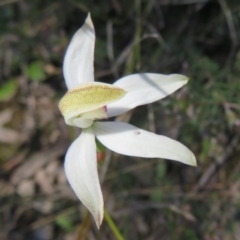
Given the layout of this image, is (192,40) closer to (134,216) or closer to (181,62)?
(181,62)

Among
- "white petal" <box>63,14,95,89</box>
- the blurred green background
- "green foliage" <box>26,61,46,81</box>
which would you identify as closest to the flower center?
"white petal" <box>63,14,95,89</box>

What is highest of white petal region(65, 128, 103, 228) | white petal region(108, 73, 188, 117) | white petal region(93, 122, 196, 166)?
white petal region(108, 73, 188, 117)

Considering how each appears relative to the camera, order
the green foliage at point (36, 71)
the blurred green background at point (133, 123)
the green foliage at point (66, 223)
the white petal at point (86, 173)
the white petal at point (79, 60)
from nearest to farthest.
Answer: the white petal at point (86, 173) < the white petal at point (79, 60) < the blurred green background at point (133, 123) < the green foliage at point (66, 223) < the green foliage at point (36, 71)

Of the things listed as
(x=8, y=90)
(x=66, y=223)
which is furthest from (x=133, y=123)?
(x=8, y=90)

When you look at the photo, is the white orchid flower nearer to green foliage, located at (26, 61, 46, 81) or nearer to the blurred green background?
the blurred green background

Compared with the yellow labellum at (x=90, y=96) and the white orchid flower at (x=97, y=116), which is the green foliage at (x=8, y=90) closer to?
the white orchid flower at (x=97, y=116)

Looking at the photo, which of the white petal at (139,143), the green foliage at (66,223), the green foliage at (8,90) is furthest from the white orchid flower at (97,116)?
the green foliage at (8,90)
